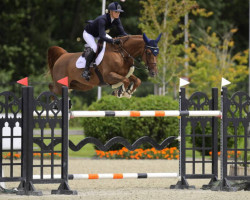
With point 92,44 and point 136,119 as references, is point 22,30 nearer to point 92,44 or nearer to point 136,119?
point 136,119

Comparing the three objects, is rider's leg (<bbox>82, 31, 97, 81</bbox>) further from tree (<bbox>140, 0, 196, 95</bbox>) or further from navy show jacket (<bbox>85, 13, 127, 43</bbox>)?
tree (<bbox>140, 0, 196, 95</bbox>)

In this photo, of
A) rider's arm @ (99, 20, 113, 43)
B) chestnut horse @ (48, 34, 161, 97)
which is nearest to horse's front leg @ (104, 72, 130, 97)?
chestnut horse @ (48, 34, 161, 97)

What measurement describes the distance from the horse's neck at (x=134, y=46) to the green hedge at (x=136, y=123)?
6.77 meters

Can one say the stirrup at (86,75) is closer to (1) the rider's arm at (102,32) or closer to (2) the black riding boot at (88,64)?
(2) the black riding boot at (88,64)

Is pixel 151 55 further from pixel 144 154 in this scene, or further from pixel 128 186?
pixel 144 154

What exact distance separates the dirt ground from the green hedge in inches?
42.8

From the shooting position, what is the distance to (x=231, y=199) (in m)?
7.89

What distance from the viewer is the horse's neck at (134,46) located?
7832 mm

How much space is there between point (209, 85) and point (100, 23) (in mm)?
18548

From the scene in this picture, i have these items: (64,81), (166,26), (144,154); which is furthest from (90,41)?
(166,26)

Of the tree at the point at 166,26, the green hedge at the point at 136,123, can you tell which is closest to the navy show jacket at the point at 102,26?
the green hedge at the point at 136,123

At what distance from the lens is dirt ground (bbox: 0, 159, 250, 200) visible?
8.08 metres

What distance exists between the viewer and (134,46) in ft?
25.7

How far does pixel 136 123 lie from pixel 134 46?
716cm
